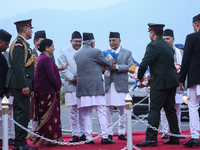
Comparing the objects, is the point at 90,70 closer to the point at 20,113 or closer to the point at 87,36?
the point at 87,36

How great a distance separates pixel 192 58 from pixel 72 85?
2.47m

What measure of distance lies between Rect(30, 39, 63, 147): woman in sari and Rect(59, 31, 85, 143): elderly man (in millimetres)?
759

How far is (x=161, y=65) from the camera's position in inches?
227

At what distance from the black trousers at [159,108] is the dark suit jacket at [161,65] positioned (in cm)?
13

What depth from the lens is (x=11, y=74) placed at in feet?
18.0

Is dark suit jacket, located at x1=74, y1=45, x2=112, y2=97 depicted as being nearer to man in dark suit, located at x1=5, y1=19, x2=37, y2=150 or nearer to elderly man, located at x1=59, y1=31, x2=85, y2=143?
elderly man, located at x1=59, y1=31, x2=85, y2=143

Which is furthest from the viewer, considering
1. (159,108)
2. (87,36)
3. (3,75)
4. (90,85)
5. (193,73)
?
(87,36)

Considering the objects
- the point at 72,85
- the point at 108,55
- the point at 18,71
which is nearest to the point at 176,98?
the point at 108,55

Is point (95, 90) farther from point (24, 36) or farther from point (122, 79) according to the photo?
point (24, 36)

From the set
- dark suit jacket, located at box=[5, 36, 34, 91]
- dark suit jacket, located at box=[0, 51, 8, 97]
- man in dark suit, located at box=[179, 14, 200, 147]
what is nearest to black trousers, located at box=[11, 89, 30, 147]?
dark suit jacket, located at box=[5, 36, 34, 91]

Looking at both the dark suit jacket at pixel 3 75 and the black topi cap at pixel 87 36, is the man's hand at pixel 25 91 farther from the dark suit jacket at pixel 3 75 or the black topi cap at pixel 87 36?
the black topi cap at pixel 87 36

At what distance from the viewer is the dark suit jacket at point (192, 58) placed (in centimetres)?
561

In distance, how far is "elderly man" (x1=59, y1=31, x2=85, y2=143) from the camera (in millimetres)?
6738

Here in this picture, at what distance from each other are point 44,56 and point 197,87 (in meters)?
2.65
